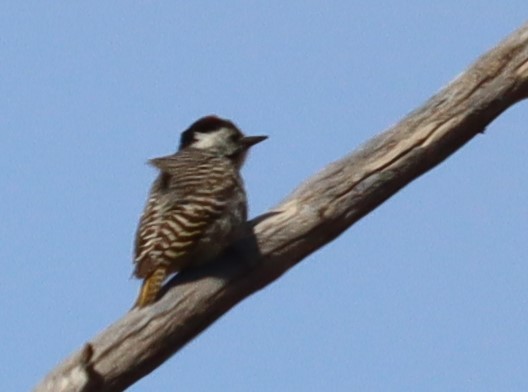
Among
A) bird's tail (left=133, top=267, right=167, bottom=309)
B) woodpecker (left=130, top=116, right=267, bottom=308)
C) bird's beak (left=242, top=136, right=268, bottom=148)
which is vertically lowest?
bird's tail (left=133, top=267, right=167, bottom=309)

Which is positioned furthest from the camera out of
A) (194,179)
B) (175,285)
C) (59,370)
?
(194,179)

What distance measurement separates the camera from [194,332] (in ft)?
22.5

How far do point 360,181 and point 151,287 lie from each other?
1111 millimetres

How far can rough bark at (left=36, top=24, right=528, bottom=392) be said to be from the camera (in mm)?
7105

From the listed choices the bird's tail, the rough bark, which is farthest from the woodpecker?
the rough bark

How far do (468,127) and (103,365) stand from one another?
211cm

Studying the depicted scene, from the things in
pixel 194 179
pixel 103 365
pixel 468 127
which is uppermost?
pixel 194 179

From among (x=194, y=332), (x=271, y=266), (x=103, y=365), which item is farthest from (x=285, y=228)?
(x=103, y=365)

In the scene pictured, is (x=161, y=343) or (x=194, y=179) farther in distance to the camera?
(x=194, y=179)

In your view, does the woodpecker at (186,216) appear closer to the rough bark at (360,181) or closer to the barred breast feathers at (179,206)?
the barred breast feathers at (179,206)

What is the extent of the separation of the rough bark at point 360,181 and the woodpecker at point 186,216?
10 centimetres

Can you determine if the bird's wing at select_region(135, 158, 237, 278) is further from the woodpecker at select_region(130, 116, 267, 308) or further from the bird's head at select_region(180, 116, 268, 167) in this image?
the bird's head at select_region(180, 116, 268, 167)

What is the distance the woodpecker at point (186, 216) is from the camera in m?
7.23

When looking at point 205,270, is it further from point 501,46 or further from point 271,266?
point 501,46
